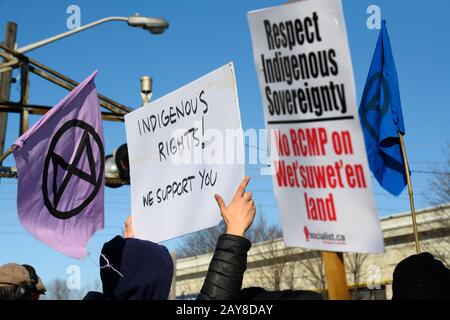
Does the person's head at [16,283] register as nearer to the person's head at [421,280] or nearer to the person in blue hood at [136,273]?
the person in blue hood at [136,273]

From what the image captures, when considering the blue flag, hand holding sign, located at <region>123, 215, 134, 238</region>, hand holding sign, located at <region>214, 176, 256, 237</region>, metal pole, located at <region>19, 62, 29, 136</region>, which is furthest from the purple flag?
metal pole, located at <region>19, 62, 29, 136</region>

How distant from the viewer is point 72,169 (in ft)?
17.3

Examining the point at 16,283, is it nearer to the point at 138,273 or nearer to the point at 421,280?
the point at 138,273

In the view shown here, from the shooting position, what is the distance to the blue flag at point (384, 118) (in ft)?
26.9

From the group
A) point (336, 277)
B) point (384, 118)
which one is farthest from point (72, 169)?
point (384, 118)

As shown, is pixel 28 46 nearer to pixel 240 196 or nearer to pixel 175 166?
pixel 175 166

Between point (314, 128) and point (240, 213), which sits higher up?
point (314, 128)

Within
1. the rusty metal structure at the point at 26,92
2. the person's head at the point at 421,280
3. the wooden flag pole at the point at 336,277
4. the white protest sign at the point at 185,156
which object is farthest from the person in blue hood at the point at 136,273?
the rusty metal structure at the point at 26,92

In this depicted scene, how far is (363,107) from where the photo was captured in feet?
28.5

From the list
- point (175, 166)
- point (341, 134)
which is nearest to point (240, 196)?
point (341, 134)

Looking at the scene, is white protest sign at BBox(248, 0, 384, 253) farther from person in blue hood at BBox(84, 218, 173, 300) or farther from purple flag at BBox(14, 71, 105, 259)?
purple flag at BBox(14, 71, 105, 259)

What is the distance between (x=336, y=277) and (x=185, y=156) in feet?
6.98

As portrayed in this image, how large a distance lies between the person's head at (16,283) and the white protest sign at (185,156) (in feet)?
4.67

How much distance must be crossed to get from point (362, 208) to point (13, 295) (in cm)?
153
